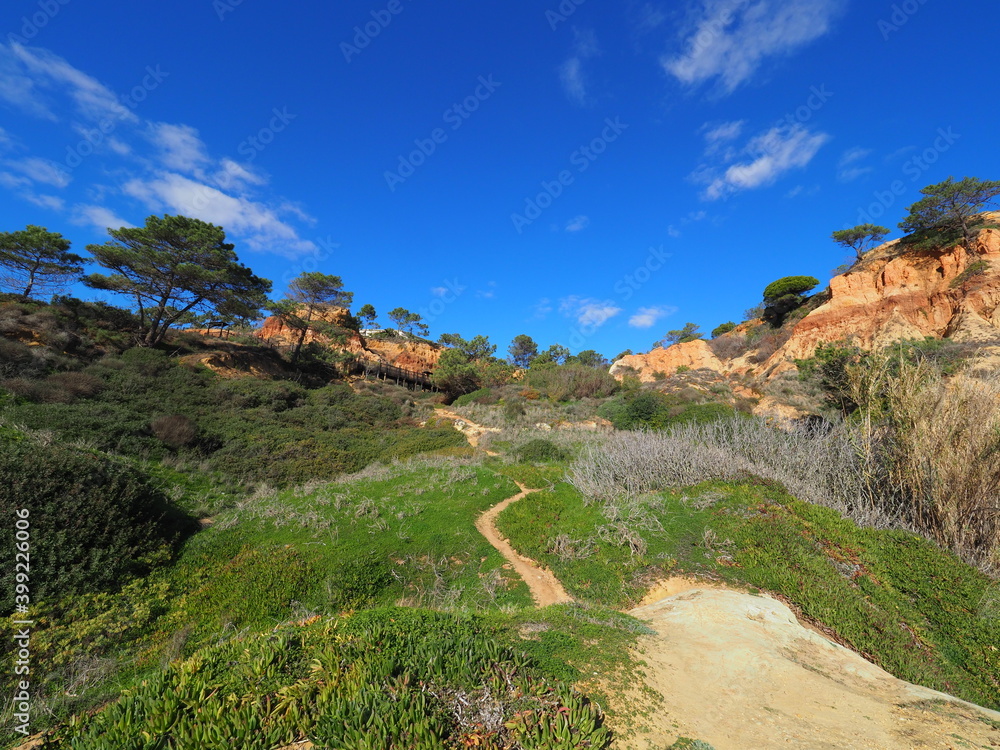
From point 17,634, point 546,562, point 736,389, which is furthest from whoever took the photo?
point 736,389

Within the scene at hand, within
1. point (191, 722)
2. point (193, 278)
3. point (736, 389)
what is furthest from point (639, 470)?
point (193, 278)

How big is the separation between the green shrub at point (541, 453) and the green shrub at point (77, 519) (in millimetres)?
10787

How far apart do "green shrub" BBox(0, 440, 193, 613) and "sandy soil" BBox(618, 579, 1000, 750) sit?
7329 millimetres

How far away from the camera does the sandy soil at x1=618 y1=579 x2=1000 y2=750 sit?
8.63 feet

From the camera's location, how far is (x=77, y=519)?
5.84 meters

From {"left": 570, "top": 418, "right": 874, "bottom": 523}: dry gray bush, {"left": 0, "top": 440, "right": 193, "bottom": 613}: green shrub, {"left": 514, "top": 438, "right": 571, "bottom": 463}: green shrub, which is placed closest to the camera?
{"left": 0, "top": 440, "right": 193, "bottom": 613}: green shrub

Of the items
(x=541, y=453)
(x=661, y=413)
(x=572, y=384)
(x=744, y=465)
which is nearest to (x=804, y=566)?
(x=744, y=465)

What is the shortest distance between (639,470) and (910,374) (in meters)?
5.39

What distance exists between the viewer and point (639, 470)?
968 cm

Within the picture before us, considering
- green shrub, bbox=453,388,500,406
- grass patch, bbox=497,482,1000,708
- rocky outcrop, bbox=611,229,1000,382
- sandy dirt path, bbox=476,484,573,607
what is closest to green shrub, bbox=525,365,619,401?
green shrub, bbox=453,388,500,406

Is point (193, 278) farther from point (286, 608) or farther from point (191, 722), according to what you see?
point (191, 722)

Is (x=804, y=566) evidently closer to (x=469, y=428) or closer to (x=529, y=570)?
(x=529, y=570)

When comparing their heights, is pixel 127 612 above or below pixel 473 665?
below

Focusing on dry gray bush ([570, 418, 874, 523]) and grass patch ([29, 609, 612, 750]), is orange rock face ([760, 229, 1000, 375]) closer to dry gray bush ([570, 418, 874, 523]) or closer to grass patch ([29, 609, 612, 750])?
dry gray bush ([570, 418, 874, 523])
